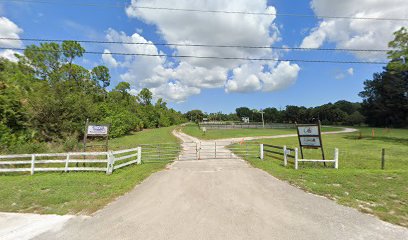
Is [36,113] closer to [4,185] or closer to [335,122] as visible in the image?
[4,185]

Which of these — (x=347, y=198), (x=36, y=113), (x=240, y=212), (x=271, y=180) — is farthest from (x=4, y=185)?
(x=36, y=113)

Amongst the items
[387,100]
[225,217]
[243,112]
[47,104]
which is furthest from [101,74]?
[243,112]

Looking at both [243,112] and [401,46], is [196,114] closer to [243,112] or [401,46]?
[243,112]

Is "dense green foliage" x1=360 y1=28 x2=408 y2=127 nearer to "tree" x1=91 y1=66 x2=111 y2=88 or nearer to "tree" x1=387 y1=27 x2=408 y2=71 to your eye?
"tree" x1=387 y1=27 x2=408 y2=71

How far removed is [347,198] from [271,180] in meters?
2.80

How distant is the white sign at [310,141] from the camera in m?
11.9

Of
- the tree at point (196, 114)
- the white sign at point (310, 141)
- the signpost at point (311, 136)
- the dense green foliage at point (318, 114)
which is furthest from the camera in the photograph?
the tree at point (196, 114)

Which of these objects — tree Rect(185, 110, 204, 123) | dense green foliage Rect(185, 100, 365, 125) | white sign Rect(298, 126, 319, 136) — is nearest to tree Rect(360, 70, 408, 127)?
dense green foliage Rect(185, 100, 365, 125)

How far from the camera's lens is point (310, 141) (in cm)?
1229

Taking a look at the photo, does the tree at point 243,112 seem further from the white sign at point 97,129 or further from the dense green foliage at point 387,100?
the white sign at point 97,129

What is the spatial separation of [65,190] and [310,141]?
1196cm

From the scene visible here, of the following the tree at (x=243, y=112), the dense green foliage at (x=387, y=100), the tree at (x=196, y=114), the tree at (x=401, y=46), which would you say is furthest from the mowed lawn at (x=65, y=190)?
the tree at (x=243, y=112)

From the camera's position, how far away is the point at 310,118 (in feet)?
342

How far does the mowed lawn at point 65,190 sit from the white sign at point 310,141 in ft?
28.4
